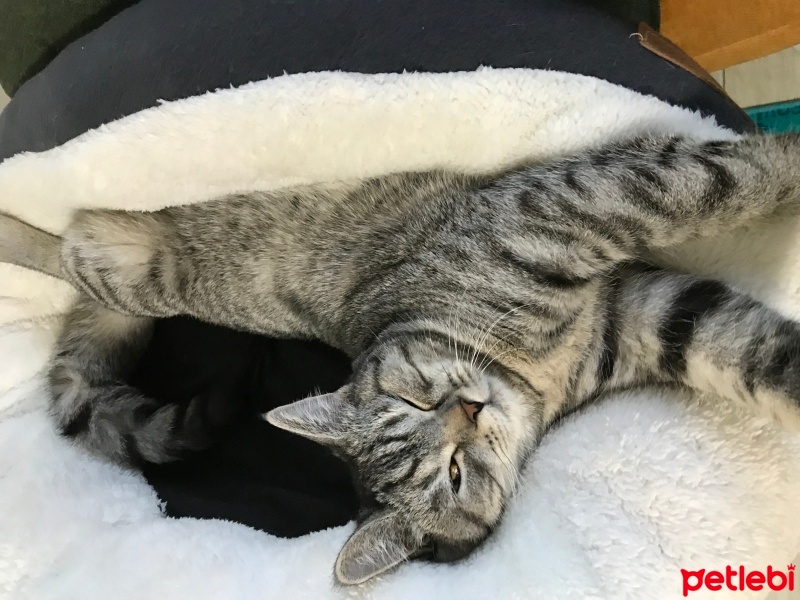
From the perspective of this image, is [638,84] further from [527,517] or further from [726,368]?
[527,517]

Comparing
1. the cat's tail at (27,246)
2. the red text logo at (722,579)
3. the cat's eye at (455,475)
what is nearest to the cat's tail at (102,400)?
the cat's tail at (27,246)

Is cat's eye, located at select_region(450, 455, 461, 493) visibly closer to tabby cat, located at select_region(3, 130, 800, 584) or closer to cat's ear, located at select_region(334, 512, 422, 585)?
tabby cat, located at select_region(3, 130, 800, 584)

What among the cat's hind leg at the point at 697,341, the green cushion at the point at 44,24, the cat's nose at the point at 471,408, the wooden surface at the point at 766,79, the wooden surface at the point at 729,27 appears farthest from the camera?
the wooden surface at the point at 766,79

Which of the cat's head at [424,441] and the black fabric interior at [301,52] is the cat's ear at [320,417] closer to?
the cat's head at [424,441]

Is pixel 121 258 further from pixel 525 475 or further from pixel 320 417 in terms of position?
pixel 525 475

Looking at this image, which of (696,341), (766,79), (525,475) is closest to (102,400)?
(525,475)

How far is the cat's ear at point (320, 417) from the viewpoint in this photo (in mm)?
1118

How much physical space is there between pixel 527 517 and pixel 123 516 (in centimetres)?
85

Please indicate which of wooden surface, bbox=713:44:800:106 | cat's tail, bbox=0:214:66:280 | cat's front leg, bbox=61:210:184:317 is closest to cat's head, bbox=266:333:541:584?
cat's front leg, bbox=61:210:184:317

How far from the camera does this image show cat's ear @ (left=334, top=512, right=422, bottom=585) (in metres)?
1.06

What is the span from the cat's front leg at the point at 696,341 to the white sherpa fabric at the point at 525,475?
0.05 m

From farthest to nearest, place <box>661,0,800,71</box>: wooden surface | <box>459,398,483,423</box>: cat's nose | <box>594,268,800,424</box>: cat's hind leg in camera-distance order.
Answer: <box>661,0,800,71</box>: wooden surface, <box>459,398,483,423</box>: cat's nose, <box>594,268,800,424</box>: cat's hind leg

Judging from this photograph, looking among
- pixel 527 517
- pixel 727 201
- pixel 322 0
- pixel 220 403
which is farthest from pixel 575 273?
pixel 220 403

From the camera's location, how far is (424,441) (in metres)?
1.07
